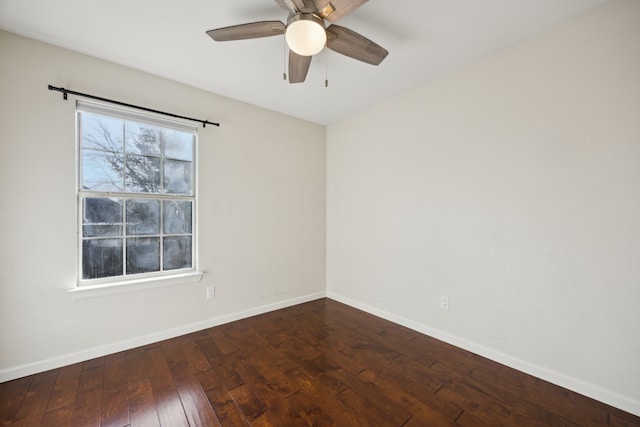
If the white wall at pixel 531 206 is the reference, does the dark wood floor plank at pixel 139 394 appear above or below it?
below

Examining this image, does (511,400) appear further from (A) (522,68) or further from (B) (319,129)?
(B) (319,129)

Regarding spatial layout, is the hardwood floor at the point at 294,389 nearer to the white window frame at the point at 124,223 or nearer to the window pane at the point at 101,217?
the white window frame at the point at 124,223

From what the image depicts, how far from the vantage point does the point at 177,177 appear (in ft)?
8.61

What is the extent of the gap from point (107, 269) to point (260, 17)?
2385 millimetres

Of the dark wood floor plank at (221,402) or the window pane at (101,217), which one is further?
the window pane at (101,217)

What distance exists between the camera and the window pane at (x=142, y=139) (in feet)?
7.76

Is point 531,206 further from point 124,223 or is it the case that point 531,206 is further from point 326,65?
point 124,223

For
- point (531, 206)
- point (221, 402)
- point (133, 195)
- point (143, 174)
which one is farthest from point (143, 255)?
point (531, 206)

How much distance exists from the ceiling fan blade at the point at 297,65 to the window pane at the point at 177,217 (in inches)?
65.4

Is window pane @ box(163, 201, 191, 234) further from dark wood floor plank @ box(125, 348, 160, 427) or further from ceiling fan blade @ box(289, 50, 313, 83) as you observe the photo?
ceiling fan blade @ box(289, 50, 313, 83)

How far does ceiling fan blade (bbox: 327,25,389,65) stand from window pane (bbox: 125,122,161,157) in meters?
1.88

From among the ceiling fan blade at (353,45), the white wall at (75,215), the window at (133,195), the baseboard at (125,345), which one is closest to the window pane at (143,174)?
the window at (133,195)

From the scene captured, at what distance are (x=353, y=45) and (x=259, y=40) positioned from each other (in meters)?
0.79

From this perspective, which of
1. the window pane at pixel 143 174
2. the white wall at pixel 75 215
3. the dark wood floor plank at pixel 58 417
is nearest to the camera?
the dark wood floor plank at pixel 58 417
